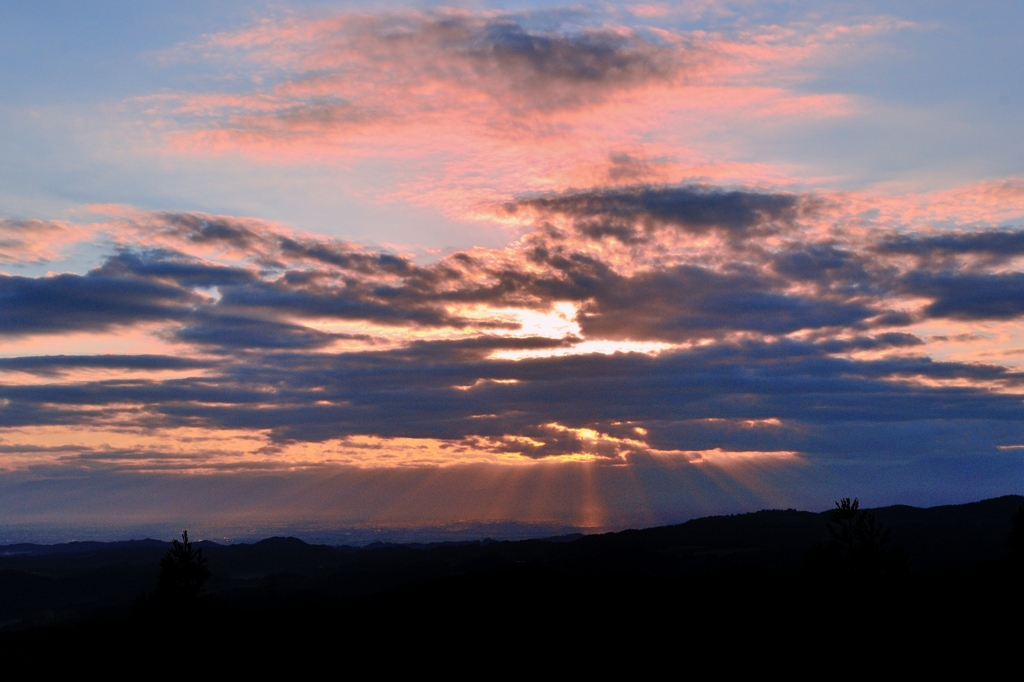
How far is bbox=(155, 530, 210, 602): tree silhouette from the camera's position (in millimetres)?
95188

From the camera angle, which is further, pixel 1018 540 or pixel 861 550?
pixel 1018 540

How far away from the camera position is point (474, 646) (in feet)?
361

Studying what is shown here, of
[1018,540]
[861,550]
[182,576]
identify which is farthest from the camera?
[1018,540]

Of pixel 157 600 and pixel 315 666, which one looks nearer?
pixel 157 600

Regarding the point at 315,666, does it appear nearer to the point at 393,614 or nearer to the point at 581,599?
the point at 393,614

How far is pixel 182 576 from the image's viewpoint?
314ft

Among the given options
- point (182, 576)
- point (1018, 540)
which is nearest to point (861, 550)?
point (1018, 540)

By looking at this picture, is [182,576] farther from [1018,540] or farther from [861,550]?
[1018,540]

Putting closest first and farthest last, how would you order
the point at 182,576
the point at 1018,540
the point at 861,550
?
the point at 861,550, the point at 182,576, the point at 1018,540

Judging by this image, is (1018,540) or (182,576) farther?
(1018,540)

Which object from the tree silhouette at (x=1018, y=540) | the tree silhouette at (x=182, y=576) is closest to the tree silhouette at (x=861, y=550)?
the tree silhouette at (x=1018, y=540)

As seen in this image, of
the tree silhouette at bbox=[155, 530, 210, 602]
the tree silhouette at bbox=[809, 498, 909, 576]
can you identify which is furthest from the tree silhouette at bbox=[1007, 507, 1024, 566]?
the tree silhouette at bbox=[155, 530, 210, 602]

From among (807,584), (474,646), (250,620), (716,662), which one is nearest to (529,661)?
(474,646)

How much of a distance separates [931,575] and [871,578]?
31.5 m
